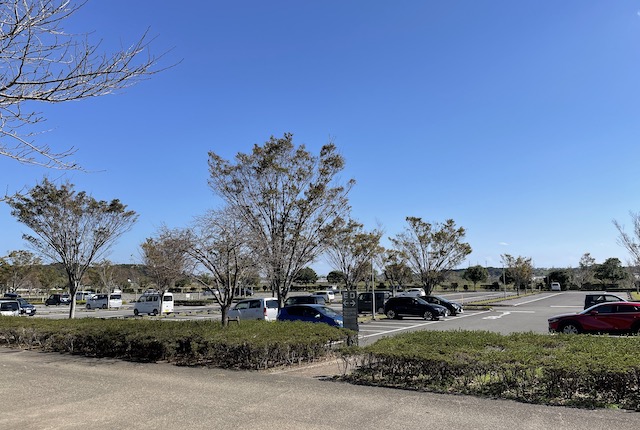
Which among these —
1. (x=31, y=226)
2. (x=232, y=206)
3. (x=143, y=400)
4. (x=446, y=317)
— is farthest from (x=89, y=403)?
(x=446, y=317)

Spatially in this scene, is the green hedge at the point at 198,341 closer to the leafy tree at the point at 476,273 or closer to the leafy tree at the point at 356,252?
the leafy tree at the point at 356,252

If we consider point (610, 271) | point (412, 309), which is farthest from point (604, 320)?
point (610, 271)

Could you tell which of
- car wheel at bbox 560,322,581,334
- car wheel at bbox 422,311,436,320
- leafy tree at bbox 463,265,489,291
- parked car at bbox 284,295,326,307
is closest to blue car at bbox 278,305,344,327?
parked car at bbox 284,295,326,307

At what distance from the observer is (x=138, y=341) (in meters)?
11.7

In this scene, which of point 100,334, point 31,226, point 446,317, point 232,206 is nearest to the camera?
point 100,334

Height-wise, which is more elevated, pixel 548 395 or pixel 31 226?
pixel 31 226

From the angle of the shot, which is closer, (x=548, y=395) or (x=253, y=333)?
(x=548, y=395)

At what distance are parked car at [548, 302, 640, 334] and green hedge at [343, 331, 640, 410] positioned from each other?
8023mm

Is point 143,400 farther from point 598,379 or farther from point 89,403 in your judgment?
point 598,379

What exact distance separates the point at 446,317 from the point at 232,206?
51.2 ft

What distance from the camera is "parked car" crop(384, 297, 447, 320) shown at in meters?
26.5

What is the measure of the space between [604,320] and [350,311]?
33.3ft

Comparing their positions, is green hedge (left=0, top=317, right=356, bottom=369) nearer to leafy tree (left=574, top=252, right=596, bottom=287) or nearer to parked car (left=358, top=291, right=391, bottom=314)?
parked car (left=358, top=291, right=391, bottom=314)

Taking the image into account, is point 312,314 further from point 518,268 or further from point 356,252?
point 518,268
